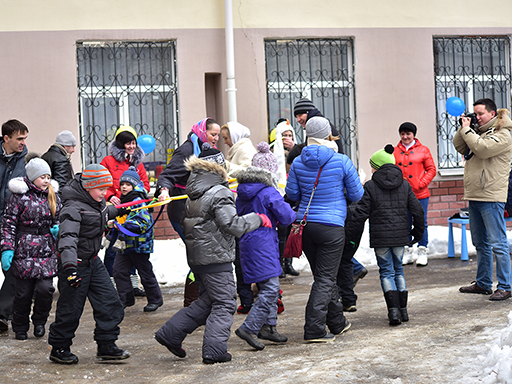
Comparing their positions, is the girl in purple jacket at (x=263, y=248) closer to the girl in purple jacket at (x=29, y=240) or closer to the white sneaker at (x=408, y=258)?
the girl in purple jacket at (x=29, y=240)

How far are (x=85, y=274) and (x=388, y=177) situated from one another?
265 centimetres

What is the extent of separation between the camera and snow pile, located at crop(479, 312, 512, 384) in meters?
4.03

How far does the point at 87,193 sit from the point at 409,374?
104 inches

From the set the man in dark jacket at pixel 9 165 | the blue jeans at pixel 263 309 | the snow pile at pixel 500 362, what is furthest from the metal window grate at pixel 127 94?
the snow pile at pixel 500 362

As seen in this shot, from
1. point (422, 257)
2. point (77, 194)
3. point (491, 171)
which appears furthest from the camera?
point (422, 257)

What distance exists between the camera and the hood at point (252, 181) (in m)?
5.84

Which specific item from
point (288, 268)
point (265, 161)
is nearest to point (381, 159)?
point (265, 161)

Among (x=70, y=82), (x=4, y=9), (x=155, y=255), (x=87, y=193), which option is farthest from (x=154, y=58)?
(x=87, y=193)

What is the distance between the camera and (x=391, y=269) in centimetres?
616

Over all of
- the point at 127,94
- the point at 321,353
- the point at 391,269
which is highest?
the point at 127,94

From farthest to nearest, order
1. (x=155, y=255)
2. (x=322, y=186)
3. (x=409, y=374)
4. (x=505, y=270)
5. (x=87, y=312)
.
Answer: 1. (x=155, y=255)
2. (x=87, y=312)
3. (x=505, y=270)
4. (x=322, y=186)
5. (x=409, y=374)

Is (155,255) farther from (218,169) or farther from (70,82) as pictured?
(218,169)

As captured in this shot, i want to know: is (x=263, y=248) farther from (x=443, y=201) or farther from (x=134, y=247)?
(x=443, y=201)

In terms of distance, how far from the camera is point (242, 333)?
Answer: 18.1ft
